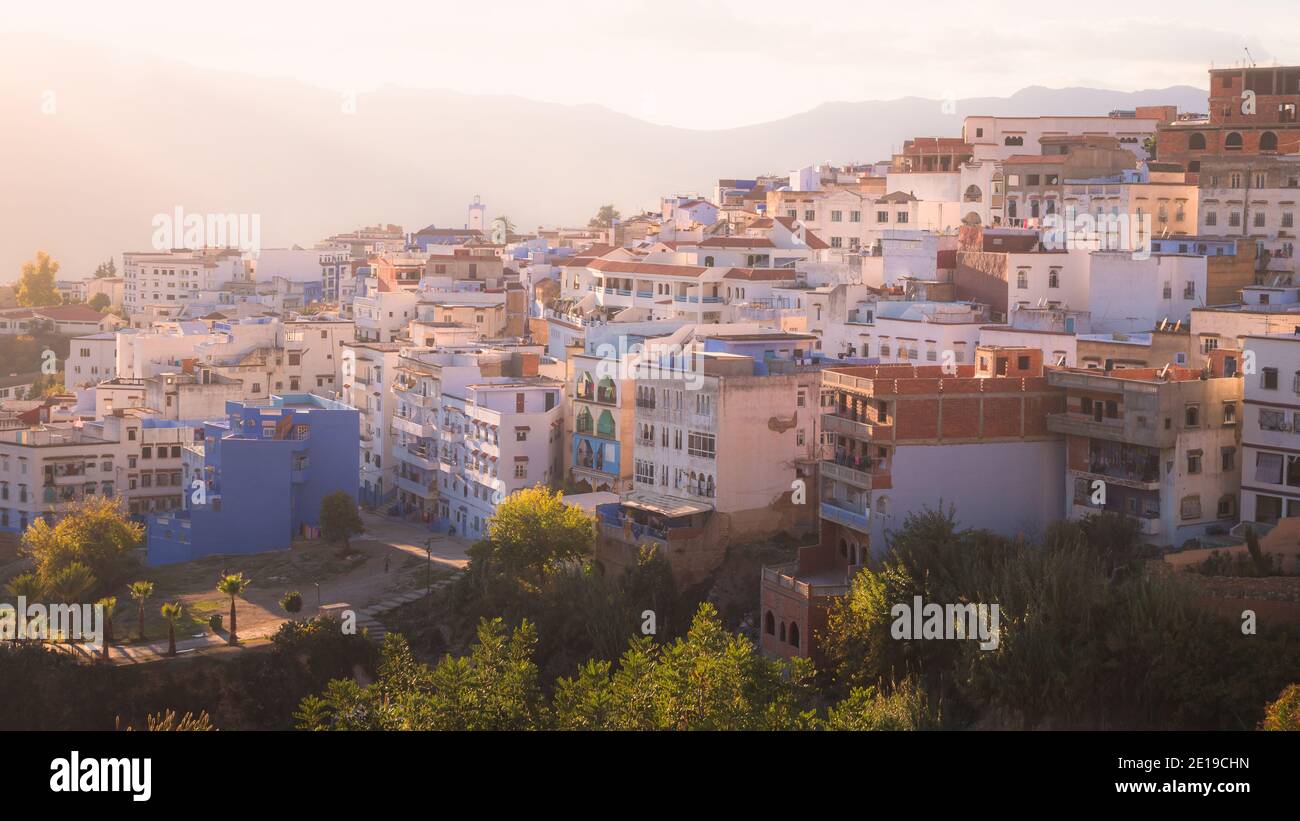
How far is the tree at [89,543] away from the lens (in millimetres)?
37688

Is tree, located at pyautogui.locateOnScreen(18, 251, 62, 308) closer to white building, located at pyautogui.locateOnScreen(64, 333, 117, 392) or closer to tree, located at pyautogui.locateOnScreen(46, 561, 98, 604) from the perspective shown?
white building, located at pyautogui.locateOnScreen(64, 333, 117, 392)

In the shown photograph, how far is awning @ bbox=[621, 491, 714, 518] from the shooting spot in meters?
31.8

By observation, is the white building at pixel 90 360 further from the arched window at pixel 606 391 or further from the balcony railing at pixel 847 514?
the balcony railing at pixel 847 514

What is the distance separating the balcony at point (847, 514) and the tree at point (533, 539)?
5.17 m

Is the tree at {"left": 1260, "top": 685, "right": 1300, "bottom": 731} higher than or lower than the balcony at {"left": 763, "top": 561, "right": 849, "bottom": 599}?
lower

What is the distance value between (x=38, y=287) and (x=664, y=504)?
189 feet

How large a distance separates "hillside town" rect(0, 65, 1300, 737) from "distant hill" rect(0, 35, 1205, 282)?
317ft

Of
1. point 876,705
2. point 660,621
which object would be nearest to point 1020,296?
point 660,621

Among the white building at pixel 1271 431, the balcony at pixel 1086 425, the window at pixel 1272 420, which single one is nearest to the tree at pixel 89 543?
the balcony at pixel 1086 425

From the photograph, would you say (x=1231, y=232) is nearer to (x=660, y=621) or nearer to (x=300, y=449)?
(x=660, y=621)

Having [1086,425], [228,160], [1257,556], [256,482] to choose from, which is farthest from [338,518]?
[228,160]

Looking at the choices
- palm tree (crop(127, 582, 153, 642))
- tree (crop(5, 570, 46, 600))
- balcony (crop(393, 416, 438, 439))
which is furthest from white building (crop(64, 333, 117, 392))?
palm tree (crop(127, 582, 153, 642))

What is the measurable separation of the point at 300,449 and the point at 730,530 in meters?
13.0
